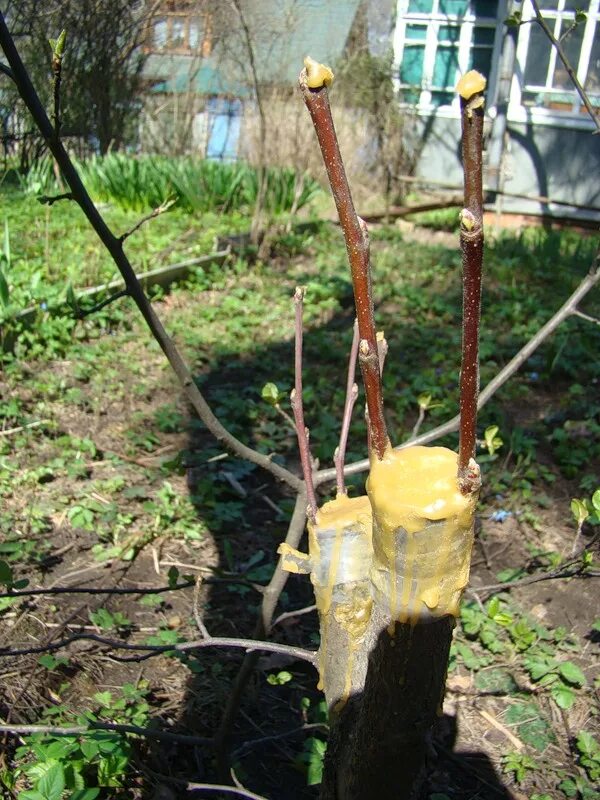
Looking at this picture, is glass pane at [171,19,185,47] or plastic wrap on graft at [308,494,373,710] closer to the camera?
plastic wrap on graft at [308,494,373,710]

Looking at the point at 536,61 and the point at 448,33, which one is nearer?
the point at 536,61

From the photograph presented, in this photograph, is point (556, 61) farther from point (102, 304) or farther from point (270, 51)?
point (102, 304)

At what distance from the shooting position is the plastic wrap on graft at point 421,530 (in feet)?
3.20

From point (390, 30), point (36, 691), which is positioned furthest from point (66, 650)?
point (390, 30)

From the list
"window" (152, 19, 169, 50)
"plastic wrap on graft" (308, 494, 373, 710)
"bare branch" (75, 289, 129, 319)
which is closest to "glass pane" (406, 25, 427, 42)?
"window" (152, 19, 169, 50)

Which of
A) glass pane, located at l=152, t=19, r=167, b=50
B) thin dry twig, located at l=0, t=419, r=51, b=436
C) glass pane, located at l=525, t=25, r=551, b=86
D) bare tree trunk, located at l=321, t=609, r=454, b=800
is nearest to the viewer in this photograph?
bare tree trunk, located at l=321, t=609, r=454, b=800

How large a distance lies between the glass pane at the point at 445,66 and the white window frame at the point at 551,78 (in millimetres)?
1354

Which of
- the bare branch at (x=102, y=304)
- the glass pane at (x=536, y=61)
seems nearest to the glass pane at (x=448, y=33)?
the glass pane at (x=536, y=61)

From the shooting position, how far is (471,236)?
2.35 feet

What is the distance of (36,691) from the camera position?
6.93 ft

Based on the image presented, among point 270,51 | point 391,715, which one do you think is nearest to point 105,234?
point 391,715

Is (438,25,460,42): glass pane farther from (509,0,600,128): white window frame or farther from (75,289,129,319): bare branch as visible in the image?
(75,289,129,319): bare branch

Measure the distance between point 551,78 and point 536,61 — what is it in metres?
0.34

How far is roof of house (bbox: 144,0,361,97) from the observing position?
29.3 feet
